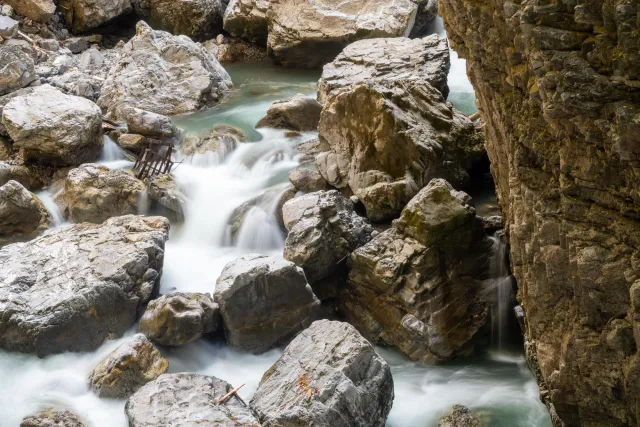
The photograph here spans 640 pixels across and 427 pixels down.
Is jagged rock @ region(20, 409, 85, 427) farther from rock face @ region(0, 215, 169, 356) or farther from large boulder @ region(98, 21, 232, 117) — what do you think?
large boulder @ region(98, 21, 232, 117)

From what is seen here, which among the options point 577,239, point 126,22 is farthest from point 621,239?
point 126,22

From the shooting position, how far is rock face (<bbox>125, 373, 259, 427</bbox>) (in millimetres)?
5848

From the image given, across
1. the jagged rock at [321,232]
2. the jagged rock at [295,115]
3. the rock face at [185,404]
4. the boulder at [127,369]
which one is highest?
the jagged rock at [295,115]

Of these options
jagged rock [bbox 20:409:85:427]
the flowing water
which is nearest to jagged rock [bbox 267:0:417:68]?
the flowing water

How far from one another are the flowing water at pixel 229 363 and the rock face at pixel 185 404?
1.62 feet

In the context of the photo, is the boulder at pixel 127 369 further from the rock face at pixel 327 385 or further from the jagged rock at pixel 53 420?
the rock face at pixel 327 385

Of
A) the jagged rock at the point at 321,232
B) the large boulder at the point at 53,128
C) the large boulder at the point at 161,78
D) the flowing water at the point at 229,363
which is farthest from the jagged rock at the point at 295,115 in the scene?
the jagged rock at the point at 321,232

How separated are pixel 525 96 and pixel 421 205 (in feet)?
9.09

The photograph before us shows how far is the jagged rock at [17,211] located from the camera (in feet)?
32.0

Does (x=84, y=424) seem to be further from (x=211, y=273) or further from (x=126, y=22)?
(x=126, y=22)

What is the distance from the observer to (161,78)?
14188mm

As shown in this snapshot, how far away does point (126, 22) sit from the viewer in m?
19.4

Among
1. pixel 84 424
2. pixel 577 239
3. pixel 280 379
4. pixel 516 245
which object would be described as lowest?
pixel 84 424

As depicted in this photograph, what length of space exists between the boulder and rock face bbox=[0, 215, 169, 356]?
28.8 inches
